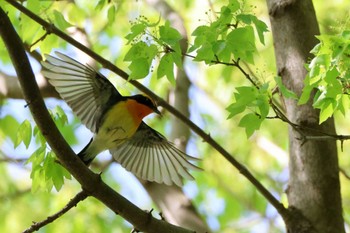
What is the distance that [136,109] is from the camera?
3.68 meters

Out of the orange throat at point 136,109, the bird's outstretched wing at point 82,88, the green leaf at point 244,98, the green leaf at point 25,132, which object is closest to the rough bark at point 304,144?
the green leaf at point 244,98

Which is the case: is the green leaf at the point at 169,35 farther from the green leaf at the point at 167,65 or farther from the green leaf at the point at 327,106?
the green leaf at the point at 327,106

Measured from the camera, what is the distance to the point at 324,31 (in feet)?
16.3

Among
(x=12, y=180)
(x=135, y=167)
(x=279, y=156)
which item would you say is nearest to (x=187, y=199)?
(x=135, y=167)

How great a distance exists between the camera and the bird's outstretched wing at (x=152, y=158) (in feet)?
12.2

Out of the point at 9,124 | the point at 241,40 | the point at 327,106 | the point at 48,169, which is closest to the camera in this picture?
the point at 327,106

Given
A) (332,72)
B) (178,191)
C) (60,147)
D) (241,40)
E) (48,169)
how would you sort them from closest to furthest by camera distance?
(332,72) < (60,147) < (241,40) < (48,169) < (178,191)

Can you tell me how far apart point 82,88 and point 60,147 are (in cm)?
128

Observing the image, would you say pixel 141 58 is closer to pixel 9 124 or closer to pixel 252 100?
pixel 252 100

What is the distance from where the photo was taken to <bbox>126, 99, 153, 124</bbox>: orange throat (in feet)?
12.0

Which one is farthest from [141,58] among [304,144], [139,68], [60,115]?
[304,144]

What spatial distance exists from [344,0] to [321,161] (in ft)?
7.65

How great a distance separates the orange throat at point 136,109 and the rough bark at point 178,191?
1.66ft

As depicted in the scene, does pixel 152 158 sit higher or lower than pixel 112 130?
higher
